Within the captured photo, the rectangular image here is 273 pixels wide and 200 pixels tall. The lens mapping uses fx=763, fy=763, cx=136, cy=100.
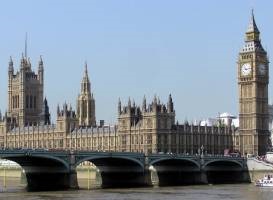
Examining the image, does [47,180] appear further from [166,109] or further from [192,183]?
[166,109]

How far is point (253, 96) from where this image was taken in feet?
425

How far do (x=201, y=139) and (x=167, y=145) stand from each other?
8528mm

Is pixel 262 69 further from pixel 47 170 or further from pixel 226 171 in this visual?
pixel 47 170

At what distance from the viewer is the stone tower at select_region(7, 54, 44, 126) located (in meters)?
174

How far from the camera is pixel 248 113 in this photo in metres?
131

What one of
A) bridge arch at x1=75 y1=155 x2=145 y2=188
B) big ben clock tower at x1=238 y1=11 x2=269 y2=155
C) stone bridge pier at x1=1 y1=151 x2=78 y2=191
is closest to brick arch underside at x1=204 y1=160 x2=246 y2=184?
bridge arch at x1=75 y1=155 x2=145 y2=188

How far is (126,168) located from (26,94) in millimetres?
83843

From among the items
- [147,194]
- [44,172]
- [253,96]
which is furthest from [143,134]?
[147,194]

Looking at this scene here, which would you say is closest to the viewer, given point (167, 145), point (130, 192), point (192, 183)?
point (130, 192)

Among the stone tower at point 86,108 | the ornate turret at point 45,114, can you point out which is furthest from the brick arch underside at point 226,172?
the ornate turret at point 45,114

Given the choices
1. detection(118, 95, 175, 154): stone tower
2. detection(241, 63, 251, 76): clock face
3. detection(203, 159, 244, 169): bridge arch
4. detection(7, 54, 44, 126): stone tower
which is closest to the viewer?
detection(203, 159, 244, 169): bridge arch

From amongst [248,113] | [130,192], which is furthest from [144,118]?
[130,192]

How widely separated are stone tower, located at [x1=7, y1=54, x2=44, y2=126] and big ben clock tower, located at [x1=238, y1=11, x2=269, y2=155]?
191 feet

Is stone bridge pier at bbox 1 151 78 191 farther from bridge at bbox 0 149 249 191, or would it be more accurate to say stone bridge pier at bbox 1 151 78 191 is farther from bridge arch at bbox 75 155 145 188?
bridge arch at bbox 75 155 145 188
